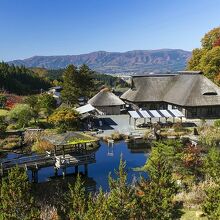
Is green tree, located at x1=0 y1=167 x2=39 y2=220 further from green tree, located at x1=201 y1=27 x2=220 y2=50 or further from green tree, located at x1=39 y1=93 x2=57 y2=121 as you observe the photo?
green tree, located at x1=201 y1=27 x2=220 y2=50

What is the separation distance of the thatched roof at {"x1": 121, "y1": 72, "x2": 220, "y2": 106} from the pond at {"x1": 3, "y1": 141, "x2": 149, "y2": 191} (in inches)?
676

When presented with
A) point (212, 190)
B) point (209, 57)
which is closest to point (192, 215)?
point (212, 190)

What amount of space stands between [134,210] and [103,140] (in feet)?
91.9

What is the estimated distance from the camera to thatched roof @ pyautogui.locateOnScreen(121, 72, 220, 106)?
58.5 metres

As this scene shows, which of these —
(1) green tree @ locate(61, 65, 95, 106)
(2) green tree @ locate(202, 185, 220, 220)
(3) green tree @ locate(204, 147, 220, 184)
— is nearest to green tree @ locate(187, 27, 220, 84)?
(1) green tree @ locate(61, 65, 95, 106)

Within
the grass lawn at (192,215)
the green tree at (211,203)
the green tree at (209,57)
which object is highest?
the green tree at (209,57)

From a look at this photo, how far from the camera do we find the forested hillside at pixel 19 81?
317ft

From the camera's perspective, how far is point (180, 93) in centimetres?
6166

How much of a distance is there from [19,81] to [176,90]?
182ft

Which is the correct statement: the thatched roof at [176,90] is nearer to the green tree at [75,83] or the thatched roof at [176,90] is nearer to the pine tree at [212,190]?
the green tree at [75,83]

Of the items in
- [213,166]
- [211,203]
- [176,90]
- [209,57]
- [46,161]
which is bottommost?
[46,161]

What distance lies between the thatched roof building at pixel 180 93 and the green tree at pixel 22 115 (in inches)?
774

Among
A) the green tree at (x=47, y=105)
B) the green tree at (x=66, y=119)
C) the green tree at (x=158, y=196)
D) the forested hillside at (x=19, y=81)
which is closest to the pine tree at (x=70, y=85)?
the green tree at (x=47, y=105)

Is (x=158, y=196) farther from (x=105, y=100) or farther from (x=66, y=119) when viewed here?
(x=105, y=100)
